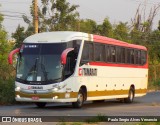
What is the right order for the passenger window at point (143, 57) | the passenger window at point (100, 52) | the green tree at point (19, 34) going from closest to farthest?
the passenger window at point (100, 52) < the passenger window at point (143, 57) < the green tree at point (19, 34)

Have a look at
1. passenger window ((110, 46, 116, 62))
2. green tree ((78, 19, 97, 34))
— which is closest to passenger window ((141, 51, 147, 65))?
passenger window ((110, 46, 116, 62))

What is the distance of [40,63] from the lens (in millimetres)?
22891

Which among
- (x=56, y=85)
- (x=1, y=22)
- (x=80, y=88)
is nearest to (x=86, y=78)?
(x=80, y=88)

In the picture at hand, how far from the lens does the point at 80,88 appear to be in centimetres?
2398

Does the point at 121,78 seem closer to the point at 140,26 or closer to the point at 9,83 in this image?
the point at 9,83

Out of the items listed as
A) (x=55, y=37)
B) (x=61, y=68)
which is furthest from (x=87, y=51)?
(x=61, y=68)

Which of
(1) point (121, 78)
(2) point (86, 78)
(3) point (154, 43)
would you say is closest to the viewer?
(2) point (86, 78)

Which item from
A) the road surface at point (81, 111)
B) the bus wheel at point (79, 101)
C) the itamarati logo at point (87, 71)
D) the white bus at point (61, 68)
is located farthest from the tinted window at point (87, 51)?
the road surface at point (81, 111)

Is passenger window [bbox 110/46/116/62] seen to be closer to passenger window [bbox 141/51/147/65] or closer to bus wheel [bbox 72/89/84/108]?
bus wheel [bbox 72/89/84/108]

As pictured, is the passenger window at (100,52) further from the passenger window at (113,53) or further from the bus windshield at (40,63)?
the bus windshield at (40,63)

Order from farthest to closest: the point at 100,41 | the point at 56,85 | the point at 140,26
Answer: the point at 140,26 < the point at 100,41 < the point at 56,85

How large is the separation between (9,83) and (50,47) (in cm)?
685

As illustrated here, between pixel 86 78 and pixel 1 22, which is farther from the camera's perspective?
pixel 1 22

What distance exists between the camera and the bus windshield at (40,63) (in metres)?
22.7
